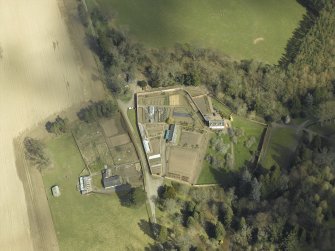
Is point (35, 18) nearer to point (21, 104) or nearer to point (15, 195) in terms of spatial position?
point (21, 104)

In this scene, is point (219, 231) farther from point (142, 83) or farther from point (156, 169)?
point (142, 83)

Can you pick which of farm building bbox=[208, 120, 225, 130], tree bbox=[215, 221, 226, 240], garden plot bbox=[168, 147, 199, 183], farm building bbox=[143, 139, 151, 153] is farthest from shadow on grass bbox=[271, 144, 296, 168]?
farm building bbox=[143, 139, 151, 153]

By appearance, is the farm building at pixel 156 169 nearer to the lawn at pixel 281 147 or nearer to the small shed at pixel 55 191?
the small shed at pixel 55 191

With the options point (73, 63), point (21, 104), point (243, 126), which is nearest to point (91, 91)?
point (73, 63)

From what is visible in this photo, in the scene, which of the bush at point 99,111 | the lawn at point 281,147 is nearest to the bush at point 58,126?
the bush at point 99,111

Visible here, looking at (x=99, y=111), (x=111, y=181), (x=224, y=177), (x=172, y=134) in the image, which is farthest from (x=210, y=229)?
(x=99, y=111)

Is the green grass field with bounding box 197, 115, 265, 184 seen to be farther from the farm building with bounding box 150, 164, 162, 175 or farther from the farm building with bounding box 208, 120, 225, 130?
the farm building with bounding box 150, 164, 162, 175
